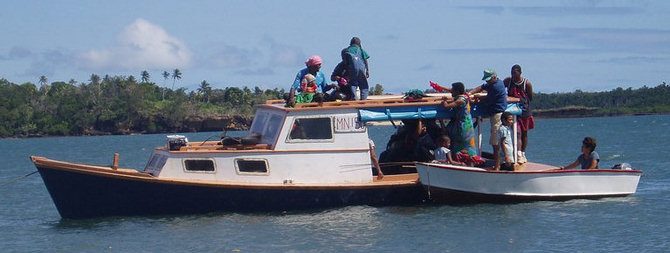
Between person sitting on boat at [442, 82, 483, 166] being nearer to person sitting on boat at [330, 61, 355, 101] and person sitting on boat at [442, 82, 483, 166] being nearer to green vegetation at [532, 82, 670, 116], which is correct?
person sitting on boat at [330, 61, 355, 101]

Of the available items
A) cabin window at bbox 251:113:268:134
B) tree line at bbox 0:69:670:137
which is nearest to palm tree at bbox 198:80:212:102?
tree line at bbox 0:69:670:137

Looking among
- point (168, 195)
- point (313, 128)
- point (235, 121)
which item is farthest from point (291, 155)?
point (235, 121)

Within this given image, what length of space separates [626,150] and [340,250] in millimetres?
30384

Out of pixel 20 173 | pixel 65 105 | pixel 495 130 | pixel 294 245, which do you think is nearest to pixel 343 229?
pixel 294 245

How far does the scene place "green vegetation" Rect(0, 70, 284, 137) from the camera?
442ft

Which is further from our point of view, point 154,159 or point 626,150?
point 626,150

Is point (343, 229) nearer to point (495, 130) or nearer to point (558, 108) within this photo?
point (495, 130)

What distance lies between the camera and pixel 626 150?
45875 millimetres

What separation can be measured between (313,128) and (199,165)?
84.5 inches

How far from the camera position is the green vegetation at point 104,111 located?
5305 inches

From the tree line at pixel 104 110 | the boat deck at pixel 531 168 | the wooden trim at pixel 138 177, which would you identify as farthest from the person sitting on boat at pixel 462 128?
the tree line at pixel 104 110

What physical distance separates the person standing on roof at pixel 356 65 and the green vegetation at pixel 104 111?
353ft

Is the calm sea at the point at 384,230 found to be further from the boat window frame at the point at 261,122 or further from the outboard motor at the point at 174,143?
the boat window frame at the point at 261,122

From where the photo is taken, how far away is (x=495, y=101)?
21328 mm
